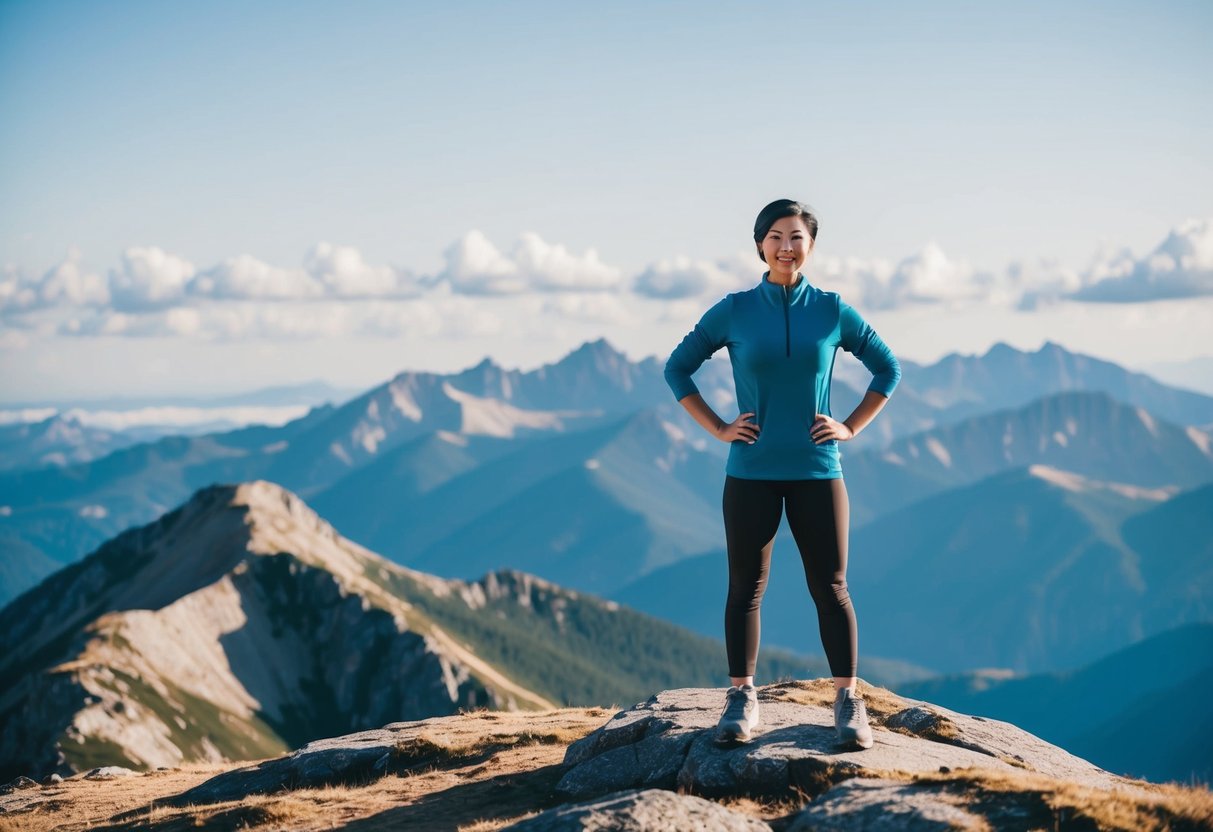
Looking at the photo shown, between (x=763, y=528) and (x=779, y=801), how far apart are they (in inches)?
153

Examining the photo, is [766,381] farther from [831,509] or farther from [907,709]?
[907,709]

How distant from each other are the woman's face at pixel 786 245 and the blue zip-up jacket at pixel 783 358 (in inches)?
12.1

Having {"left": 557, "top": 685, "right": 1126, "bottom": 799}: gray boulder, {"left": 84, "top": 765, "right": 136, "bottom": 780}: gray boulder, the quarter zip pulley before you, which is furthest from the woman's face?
{"left": 84, "top": 765, "right": 136, "bottom": 780}: gray boulder

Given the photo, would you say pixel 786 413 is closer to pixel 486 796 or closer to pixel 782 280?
pixel 782 280

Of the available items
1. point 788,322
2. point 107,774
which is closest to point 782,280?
point 788,322

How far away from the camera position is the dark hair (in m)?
15.5

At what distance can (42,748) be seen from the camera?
166 meters

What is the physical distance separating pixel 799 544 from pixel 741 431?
1.91 metres

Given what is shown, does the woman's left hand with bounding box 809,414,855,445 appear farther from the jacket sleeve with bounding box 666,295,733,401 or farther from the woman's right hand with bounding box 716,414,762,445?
the jacket sleeve with bounding box 666,295,733,401

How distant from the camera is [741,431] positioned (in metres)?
15.0

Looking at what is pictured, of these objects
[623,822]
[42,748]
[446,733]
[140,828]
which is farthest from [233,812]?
[42,748]

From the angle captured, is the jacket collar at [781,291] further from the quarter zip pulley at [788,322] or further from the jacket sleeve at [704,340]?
the jacket sleeve at [704,340]

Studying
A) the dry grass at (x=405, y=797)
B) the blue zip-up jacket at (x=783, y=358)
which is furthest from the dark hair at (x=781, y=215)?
the dry grass at (x=405, y=797)

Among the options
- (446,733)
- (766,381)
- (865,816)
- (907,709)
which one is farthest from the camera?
(446,733)
